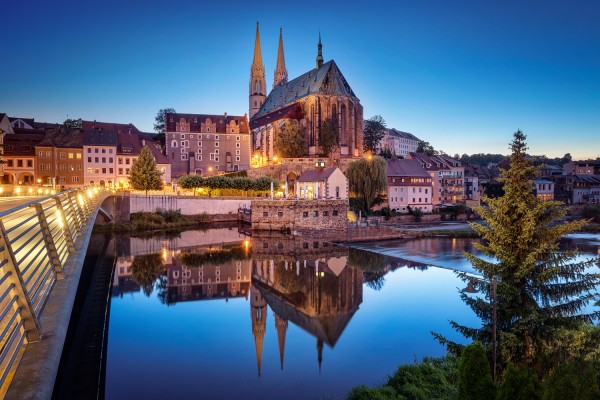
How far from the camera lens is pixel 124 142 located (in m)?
76.0

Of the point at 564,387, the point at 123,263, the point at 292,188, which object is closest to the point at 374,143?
the point at 292,188

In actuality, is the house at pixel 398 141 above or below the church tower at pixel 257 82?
below

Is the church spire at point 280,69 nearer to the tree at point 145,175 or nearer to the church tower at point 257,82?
the church tower at point 257,82

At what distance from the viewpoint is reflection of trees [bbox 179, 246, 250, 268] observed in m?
35.8

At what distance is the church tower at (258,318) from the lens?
17781mm

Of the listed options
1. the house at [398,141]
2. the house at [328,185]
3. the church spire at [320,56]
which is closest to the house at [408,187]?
the house at [328,185]

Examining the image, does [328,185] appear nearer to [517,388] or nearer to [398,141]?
[517,388]

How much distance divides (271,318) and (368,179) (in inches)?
1671

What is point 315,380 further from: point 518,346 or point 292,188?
point 292,188

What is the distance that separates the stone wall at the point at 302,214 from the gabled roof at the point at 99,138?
113 ft

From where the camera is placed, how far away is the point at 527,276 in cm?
1230

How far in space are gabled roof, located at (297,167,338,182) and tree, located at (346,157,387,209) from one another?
4.59 meters

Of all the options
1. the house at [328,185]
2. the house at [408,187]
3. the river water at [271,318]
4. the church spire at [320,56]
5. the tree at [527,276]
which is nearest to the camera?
the tree at [527,276]

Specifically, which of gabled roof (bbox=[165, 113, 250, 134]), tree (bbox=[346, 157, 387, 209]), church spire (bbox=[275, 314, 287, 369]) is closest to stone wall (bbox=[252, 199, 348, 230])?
tree (bbox=[346, 157, 387, 209])
